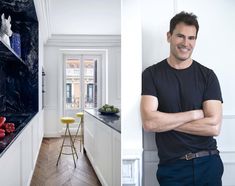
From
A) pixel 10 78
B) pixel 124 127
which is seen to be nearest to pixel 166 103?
pixel 124 127

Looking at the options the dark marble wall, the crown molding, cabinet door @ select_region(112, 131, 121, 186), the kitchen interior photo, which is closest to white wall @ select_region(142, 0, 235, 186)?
cabinet door @ select_region(112, 131, 121, 186)

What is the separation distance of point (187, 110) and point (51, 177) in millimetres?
1789

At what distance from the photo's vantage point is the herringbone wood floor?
2.29m

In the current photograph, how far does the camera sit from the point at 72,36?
4324 mm

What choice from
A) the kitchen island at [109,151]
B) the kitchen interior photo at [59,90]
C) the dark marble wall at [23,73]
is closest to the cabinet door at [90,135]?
the kitchen interior photo at [59,90]

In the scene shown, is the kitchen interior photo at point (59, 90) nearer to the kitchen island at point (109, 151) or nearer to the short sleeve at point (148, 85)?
the kitchen island at point (109, 151)

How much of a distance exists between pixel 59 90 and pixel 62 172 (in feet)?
6.78

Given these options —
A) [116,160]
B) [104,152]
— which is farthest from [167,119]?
[104,152]

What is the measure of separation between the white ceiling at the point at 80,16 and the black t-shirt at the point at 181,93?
1653 mm

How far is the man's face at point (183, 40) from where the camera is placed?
98 cm

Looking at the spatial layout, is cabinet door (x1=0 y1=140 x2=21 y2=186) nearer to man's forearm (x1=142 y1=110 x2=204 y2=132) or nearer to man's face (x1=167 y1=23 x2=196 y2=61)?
man's forearm (x1=142 y1=110 x2=204 y2=132)

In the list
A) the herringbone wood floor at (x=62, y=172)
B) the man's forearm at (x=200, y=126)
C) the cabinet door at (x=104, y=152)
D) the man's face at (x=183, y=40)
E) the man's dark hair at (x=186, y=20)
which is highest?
the man's dark hair at (x=186, y=20)

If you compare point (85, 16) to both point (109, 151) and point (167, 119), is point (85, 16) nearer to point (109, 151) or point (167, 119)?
point (109, 151)

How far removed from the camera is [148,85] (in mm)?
1009
